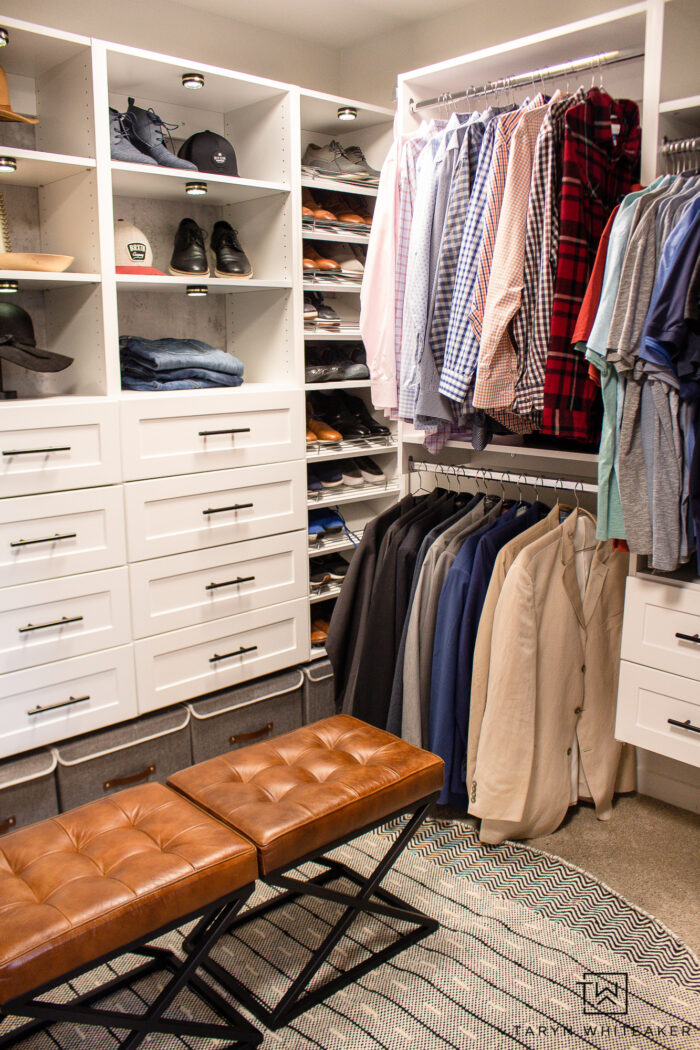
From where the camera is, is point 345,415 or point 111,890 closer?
point 111,890

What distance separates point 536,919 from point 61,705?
1408 mm

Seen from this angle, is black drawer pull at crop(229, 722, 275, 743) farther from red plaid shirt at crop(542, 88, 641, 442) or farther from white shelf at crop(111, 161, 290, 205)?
white shelf at crop(111, 161, 290, 205)

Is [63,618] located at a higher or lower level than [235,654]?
higher

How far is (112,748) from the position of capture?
265 centimetres

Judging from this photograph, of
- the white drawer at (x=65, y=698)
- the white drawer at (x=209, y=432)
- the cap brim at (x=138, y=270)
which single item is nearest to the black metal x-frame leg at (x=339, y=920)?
the white drawer at (x=65, y=698)

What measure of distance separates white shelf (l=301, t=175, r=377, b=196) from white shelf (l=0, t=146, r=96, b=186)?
813mm

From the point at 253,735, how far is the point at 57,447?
3.94 ft

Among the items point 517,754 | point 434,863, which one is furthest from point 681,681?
point 434,863

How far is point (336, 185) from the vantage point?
3.13m

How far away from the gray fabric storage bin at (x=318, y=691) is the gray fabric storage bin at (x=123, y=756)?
0.49m

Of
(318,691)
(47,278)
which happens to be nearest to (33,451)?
(47,278)

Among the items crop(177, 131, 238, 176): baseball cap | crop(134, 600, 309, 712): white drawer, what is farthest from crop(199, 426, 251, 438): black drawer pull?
crop(177, 131, 238, 176): baseball cap

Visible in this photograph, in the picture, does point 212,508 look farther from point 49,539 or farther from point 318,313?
point 318,313

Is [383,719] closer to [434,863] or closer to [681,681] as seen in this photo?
[434,863]
